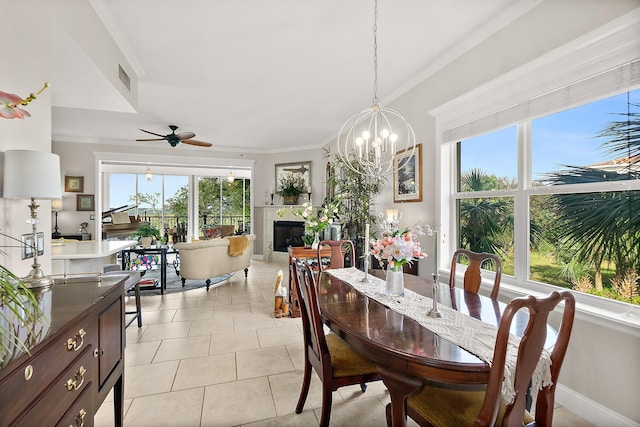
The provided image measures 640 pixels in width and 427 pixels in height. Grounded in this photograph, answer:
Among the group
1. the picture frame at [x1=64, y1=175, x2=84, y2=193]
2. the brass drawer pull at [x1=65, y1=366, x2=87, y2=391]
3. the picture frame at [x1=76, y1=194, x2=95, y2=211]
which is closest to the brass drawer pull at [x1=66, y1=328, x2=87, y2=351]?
the brass drawer pull at [x1=65, y1=366, x2=87, y2=391]

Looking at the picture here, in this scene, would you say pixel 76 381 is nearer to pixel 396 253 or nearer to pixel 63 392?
pixel 63 392

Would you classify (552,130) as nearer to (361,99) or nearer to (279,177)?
(361,99)

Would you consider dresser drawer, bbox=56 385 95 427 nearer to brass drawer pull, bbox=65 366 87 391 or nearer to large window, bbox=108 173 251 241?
brass drawer pull, bbox=65 366 87 391

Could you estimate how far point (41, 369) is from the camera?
0.93 metres

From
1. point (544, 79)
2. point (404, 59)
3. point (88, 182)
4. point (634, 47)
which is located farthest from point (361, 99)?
point (88, 182)

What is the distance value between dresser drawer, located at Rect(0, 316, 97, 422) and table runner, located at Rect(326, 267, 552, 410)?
57.6 inches

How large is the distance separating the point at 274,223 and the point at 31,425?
6471 mm

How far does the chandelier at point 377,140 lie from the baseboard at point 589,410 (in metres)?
1.86

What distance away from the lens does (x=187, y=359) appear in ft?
8.46

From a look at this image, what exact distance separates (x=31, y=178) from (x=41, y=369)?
3.07 ft

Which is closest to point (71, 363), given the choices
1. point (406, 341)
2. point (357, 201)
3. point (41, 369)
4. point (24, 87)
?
point (41, 369)

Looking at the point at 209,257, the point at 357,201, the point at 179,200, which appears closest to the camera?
the point at 357,201

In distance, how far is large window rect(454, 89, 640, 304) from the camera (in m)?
1.79

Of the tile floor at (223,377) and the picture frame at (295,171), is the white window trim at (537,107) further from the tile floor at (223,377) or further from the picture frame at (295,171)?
the picture frame at (295,171)
